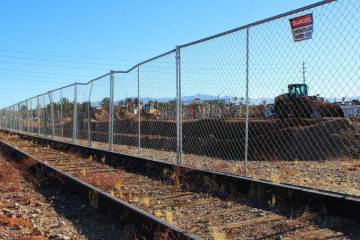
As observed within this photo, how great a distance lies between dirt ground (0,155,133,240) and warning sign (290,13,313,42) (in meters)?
3.41

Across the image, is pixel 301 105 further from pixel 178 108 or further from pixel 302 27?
pixel 302 27

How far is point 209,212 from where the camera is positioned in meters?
6.90

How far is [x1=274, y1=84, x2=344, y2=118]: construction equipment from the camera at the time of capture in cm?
834

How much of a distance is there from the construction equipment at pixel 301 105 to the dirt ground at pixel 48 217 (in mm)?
3416

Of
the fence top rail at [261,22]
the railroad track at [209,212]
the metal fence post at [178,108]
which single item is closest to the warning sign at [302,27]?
the fence top rail at [261,22]

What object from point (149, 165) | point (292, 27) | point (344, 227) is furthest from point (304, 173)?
point (344, 227)

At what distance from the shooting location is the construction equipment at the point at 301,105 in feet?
27.4

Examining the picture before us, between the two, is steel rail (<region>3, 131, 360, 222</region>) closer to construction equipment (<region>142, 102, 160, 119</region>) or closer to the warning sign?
the warning sign

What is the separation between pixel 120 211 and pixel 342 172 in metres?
6.41

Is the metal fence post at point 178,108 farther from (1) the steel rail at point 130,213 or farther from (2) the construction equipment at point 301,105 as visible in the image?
(1) the steel rail at point 130,213

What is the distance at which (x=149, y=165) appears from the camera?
1124 centimetres

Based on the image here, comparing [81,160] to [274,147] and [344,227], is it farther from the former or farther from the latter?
[344,227]

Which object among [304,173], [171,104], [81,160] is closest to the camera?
[304,173]

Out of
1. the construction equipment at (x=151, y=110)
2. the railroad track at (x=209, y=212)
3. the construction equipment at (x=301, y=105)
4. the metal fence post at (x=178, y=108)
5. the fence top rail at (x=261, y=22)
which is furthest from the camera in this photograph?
the construction equipment at (x=151, y=110)
